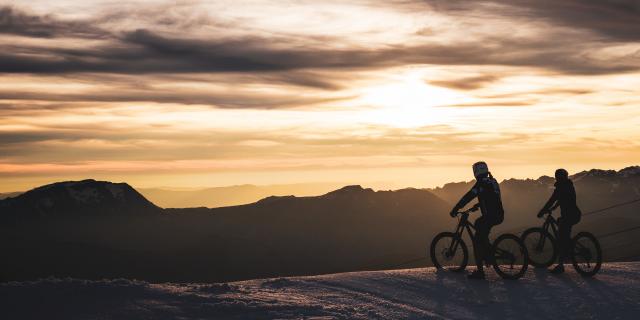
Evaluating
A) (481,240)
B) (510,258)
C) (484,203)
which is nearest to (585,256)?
(510,258)

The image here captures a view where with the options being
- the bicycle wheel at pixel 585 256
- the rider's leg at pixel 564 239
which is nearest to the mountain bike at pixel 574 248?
the bicycle wheel at pixel 585 256

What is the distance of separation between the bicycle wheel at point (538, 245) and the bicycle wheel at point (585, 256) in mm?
492

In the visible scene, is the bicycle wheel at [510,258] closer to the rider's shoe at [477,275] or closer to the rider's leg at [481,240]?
the rider's leg at [481,240]

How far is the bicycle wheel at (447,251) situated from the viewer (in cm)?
1609

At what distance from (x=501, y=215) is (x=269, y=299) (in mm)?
5838

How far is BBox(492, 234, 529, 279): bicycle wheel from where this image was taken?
15367mm

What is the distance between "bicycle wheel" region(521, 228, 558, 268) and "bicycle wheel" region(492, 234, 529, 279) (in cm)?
66

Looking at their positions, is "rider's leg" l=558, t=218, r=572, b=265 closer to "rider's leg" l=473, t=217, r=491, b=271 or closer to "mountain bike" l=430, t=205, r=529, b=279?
"mountain bike" l=430, t=205, r=529, b=279

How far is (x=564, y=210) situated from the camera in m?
16.2

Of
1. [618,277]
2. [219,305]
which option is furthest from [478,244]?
[219,305]

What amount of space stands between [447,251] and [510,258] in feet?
5.24

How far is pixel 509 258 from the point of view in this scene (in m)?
15.4

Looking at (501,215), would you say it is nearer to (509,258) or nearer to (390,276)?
(509,258)

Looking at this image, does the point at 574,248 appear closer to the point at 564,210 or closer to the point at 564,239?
the point at 564,239
